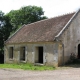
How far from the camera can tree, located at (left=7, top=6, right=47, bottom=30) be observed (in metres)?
47.5

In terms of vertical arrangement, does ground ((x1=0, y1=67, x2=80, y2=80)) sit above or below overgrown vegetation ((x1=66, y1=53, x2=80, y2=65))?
below

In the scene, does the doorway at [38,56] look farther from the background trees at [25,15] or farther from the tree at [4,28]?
the background trees at [25,15]

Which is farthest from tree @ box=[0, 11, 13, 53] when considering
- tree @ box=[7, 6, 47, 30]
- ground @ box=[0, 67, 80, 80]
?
ground @ box=[0, 67, 80, 80]

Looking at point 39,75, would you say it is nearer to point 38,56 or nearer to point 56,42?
point 56,42

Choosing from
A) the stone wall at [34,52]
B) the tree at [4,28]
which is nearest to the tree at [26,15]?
the tree at [4,28]

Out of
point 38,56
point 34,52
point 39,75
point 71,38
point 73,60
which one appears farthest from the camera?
point 38,56

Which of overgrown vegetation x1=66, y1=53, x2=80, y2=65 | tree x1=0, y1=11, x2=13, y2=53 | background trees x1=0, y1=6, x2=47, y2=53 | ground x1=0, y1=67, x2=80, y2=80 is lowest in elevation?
ground x1=0, y1=67, x2=80, y2=80

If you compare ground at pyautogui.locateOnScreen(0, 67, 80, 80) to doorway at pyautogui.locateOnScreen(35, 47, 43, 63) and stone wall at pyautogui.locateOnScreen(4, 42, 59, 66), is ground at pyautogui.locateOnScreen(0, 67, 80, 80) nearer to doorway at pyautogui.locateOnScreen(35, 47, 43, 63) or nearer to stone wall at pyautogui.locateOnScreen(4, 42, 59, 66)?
stone wall at pyautogui.locateOnScreen(4, 42, 59, 66)

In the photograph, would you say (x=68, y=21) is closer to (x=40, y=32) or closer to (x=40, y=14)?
(x=40, y=32)

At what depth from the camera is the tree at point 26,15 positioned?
Answer: 156 feet

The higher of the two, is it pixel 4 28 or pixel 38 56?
pixel 4 28

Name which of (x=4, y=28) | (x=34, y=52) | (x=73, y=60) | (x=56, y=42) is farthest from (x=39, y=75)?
(x=4, y=28)

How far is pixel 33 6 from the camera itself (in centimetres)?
4997

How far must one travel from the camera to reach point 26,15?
48.6 metres
